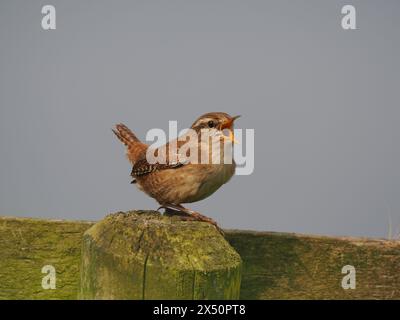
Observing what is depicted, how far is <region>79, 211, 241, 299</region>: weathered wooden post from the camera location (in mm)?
2629

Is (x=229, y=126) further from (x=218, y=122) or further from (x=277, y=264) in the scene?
(x=277, y=264)

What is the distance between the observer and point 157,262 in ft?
8.71

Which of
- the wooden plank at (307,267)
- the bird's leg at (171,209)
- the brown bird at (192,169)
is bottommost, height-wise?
the wooden plank at (307,267)

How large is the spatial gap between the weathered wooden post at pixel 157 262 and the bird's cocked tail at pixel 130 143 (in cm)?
254

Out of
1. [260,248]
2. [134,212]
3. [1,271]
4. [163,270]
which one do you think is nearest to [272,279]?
[260,248]

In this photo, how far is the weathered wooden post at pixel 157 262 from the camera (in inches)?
104

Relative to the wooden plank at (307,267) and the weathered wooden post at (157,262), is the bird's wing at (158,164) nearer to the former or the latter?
the wooden plank at (307,267)

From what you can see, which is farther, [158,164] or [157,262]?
[158,164]

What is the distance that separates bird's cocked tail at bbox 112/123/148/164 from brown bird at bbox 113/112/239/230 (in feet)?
2.17

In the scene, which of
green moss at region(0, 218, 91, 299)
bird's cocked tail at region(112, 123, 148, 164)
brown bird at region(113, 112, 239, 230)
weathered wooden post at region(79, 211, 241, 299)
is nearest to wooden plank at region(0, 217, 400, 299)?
green moss at region(0, 218, 91, 299)

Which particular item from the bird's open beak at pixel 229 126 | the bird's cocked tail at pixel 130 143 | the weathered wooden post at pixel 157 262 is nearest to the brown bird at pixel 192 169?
the bird's open beak at pixel 229 126

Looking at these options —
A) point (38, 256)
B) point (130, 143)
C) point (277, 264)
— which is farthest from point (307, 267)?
point (130, 143)

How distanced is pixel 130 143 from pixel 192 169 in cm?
158
